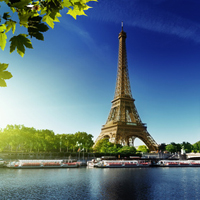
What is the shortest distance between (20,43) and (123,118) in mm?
92852

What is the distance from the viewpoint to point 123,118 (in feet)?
309

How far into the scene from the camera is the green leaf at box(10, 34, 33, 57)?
262cm

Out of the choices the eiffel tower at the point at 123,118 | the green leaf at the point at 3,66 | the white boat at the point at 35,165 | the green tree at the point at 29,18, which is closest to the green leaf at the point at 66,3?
the green tree at the point at 29,18

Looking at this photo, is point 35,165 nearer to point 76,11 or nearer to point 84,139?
point 84,139

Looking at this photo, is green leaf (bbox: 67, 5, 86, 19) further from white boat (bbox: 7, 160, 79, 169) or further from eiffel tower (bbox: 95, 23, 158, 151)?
eiffel tower (bbox: 95, 23, 158, 151)

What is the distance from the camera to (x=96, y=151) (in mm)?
91375

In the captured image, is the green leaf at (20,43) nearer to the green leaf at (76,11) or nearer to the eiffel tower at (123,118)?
the green leaf at (76,11)

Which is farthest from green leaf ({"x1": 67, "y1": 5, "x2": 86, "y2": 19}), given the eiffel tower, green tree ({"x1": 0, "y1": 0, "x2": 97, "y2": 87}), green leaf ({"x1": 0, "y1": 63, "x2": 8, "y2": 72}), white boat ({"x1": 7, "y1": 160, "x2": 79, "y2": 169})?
the eiffel tower

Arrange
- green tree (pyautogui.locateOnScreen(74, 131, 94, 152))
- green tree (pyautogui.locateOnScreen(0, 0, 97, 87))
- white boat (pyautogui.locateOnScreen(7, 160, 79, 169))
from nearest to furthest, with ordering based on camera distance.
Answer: green tree (pyautogui.locateOnScreen(0, 0, 97, 87)) → white boat (pyautogui.locateOnScreen(7, 160, 79, 169)) → green tree (pyautogui.locateOnScreen(74, 131, 94, 152))

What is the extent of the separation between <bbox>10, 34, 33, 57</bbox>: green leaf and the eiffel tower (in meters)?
85.9

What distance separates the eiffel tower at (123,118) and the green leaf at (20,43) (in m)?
85.9

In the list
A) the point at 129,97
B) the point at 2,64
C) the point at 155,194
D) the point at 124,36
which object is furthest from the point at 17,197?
the point at 124,36

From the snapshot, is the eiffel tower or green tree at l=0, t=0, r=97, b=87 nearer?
green tree at l=0, t=0, r=97, b=87

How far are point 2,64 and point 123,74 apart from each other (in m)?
106
